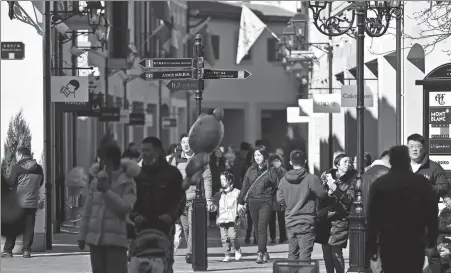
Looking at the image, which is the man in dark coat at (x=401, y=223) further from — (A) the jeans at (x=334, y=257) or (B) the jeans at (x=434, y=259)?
(A) the jeans at (x=334, y=257)

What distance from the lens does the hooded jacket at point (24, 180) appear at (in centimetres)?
2097

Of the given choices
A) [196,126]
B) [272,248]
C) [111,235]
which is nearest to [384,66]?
[272,248]

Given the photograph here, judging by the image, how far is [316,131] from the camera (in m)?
43.5

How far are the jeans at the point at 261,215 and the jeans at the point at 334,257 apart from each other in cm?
388

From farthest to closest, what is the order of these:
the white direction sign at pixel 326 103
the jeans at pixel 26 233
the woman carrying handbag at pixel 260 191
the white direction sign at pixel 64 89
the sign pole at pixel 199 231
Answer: the white direction sign at pixel 326 103 → the white direction sign at pixel 64 89 → the jeans at pixel 26 233 → the woman carrying handbag at pixel 260 191 → the sign pole at pixel 199 231

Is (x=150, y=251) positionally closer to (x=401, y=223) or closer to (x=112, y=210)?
(x=112, y=210)

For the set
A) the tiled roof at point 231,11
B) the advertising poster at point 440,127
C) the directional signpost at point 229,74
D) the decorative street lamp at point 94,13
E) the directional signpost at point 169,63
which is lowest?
the advertising poster at point 440,127

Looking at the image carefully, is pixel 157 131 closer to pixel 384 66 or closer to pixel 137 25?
pixel 137 25

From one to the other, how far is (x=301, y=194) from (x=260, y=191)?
4706mm

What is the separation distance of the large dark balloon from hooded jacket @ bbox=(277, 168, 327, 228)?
657 centimetres

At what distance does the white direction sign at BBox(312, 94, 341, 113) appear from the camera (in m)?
31.9

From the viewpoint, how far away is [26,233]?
20969 mm

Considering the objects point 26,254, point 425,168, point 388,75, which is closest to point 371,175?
point 425,168

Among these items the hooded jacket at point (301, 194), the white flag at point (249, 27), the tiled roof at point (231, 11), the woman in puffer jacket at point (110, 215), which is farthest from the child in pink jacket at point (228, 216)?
the tiled roof at point (231, 11)
